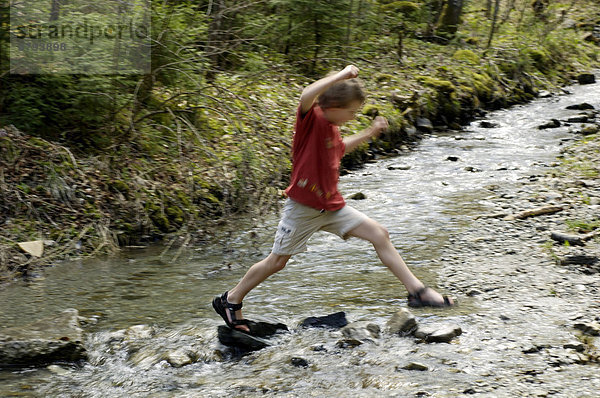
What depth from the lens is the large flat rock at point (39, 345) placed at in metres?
3.92

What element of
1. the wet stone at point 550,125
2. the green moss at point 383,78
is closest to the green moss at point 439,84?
the green moss at point 383,78

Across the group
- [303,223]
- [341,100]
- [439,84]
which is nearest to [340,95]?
[341,100]

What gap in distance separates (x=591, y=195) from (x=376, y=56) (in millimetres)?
7920

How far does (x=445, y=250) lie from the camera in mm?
6203

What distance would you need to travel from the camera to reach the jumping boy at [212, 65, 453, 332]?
3.97m

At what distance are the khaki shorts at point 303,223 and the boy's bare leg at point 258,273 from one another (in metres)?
0.05

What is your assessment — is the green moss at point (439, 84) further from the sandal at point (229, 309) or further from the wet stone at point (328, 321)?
the sandal at point (229, 309)

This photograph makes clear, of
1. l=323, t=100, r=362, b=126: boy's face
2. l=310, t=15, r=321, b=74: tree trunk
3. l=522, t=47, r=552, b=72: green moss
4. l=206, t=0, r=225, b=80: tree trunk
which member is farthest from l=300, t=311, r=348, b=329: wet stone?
l=522, t=47, r=552, b=72: green moss

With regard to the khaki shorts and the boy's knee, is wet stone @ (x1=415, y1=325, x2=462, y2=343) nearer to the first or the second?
the boy's knee

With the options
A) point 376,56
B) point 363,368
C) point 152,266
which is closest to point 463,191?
point 152,266

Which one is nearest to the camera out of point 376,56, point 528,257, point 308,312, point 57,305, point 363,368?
point 363,368

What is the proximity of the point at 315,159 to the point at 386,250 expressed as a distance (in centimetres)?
80

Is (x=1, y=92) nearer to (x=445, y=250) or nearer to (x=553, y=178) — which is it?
(x=445, y=250)

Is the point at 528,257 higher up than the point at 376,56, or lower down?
lower down
